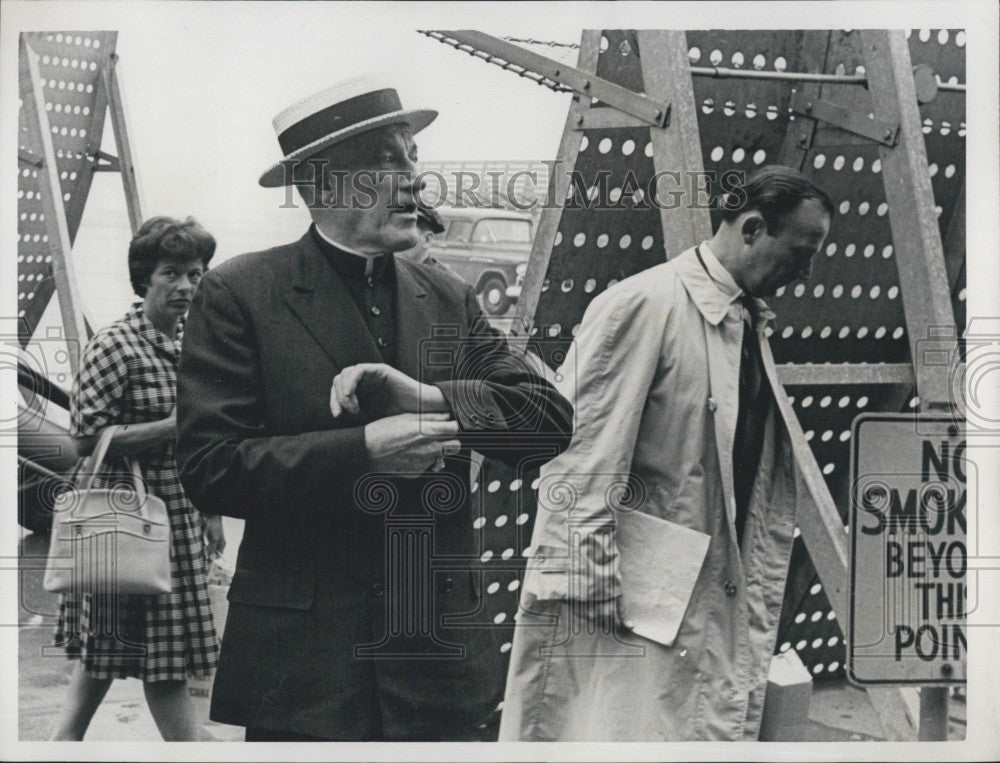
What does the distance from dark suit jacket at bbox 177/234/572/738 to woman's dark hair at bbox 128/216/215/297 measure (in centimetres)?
14

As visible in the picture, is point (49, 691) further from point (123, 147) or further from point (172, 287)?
point (123, 147)

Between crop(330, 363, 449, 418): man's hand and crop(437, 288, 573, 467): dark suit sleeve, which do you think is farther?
crop(437, 288, 573, 467): dark suit sleeve

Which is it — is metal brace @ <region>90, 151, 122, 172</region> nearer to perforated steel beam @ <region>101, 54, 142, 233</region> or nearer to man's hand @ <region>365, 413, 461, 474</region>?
perforated steel beam @ <region>101, 54, 142, 233</region>

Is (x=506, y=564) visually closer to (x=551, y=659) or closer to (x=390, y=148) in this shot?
(x=551, y=659)

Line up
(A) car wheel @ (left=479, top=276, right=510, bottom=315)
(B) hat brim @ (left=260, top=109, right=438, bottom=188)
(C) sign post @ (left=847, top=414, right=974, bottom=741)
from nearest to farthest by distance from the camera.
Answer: (B) hat brim @ (left=260, top=109, right=438, bottom=188) → (A) car wheel @ (left=479, top=276, right=510, bottom=315) → (C) sign post @ (left=847, top=414, right=974, bottom=741)

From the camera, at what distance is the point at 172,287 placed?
3.89 m

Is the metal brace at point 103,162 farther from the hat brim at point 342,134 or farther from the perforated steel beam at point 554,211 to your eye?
the perforated steel beam at point 554,211

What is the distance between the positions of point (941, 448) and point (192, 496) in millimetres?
2316

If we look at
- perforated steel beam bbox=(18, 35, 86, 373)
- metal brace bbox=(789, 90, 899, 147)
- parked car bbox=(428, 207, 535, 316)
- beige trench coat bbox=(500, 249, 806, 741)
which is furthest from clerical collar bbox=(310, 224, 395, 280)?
metal brace bbox=(789, 90, 899, 147)

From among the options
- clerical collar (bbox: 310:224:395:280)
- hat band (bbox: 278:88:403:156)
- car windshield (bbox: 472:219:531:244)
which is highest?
hat band (bbox: 278:88:403:156)

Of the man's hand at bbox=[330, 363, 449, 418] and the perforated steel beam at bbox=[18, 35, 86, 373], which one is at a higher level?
the perforated steel beam at bbox=[18, 35, 86, 373]

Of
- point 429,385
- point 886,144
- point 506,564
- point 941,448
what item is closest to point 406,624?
point 506,564

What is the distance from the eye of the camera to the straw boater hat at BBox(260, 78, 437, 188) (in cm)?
383

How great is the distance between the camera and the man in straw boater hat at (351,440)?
3.73 meters
